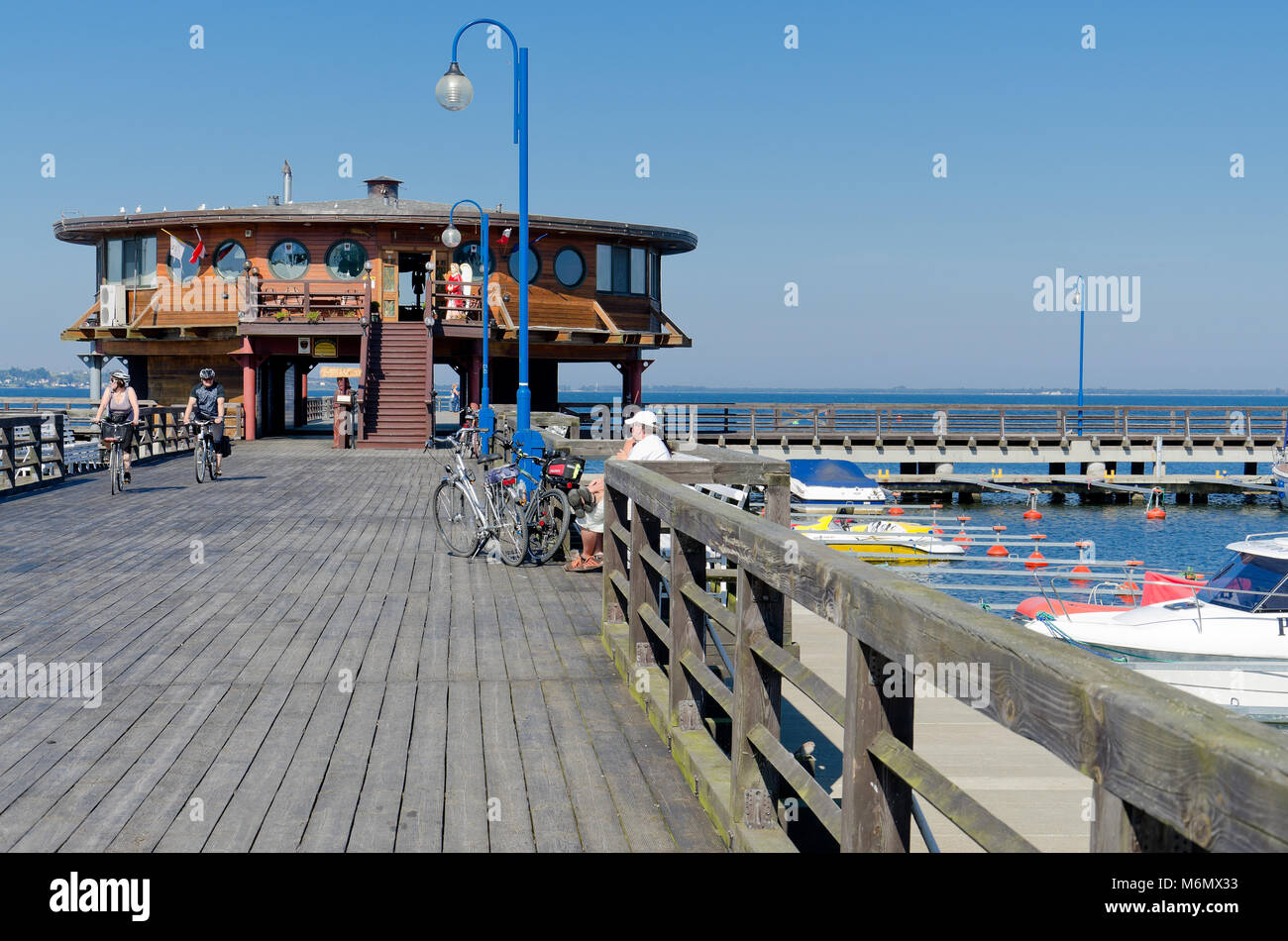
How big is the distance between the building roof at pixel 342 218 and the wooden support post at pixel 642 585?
97.9 ft

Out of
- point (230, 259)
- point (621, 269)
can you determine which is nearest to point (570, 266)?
point (621, 269)

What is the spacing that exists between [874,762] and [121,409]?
17.7 metres

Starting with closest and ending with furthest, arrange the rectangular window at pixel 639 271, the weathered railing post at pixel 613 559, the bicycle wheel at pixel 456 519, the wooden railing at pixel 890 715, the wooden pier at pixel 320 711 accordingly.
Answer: the wooden railing at pixel 890 715
the wooden pier at pixel 320 711
the weathered railing post at pixel 613 559
the bicycle wheel at pixel 456 519
the rectangular window at pixel 639 271

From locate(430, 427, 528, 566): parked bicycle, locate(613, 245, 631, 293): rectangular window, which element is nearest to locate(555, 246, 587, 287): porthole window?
locate(613, 245, 631, 293): rectangular window

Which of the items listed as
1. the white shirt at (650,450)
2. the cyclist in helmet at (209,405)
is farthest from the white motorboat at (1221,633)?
the cyclist in helmet at (209,405)

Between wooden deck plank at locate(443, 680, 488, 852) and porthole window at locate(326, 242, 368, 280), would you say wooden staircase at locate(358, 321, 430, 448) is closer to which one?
porthole window at locate(326, 242, 368, 280)

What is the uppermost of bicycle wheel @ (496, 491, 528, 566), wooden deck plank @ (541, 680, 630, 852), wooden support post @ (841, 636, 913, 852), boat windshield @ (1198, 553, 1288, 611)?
wooden support post @ (841, 636, 913, 852)

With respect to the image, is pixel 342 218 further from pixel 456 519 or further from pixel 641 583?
pixel 641 583

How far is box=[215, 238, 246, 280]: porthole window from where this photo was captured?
37625 mm

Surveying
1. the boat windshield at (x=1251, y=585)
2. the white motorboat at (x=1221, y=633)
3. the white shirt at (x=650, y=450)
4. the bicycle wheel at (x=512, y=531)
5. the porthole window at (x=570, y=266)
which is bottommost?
the white motorboat at (x=1221, y=633)

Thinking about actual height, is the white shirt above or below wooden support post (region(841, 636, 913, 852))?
above

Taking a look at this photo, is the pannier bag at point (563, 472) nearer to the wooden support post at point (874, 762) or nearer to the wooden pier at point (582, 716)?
the wooden pier at point (582, 716)

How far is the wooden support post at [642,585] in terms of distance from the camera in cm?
643
